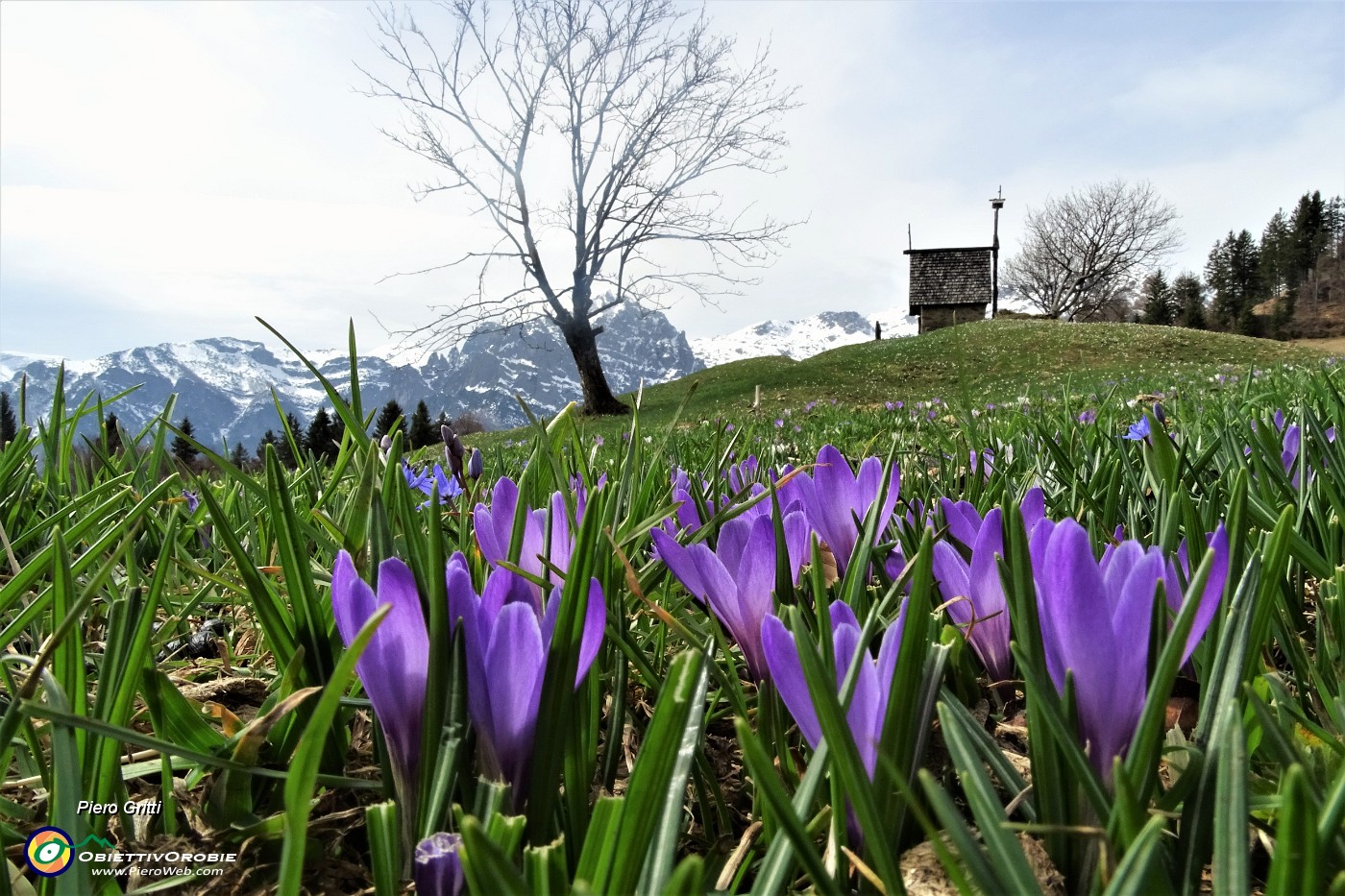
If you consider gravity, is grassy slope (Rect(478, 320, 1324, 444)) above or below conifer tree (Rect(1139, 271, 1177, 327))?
below

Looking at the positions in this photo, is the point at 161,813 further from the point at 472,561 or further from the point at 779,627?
the point at 779,627

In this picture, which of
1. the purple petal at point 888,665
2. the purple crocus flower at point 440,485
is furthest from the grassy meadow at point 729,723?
the purple crocus flower at point 440,485

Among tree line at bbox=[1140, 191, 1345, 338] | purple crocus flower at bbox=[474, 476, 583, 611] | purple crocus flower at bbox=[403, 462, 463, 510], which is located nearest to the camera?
purple crocus flower at bbox=[474, 476, 583, 611]

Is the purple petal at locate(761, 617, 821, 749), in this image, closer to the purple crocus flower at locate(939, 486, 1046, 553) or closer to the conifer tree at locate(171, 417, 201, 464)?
the purple crocus flower at locate(939, 486, 1046, 553)

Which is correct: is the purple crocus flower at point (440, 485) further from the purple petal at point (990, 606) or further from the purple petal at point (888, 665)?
the purple petal at point (888, 665)

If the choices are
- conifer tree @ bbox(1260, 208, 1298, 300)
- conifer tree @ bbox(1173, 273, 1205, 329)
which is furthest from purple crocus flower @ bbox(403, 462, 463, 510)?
conifer tree @ bbox(1260, 208, 1298, 300)

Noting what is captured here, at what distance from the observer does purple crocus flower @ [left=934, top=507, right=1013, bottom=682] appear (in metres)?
0.68

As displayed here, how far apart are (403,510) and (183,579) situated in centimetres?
99

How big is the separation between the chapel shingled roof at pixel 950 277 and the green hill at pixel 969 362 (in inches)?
666

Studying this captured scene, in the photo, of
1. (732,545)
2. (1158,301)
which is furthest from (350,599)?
(1158,301)

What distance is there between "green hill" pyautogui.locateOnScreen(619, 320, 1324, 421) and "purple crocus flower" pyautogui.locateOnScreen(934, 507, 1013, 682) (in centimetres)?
1726

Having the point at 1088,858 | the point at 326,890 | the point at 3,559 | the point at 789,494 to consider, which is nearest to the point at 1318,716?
the point at 1088,858

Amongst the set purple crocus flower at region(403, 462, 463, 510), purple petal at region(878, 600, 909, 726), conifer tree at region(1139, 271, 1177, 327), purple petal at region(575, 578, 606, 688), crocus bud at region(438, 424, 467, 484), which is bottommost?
purple crocus flower at region(403, 462, 463, 510)

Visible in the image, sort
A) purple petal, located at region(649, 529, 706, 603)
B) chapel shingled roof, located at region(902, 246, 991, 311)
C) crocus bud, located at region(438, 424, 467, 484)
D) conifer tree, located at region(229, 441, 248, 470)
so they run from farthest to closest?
chapel shingled roof, located at region(902, 246, 991, 311) < conifer tree, located at region(229, 441, 248, 470) < crocus bud, located at region(438, 424, 467, 484) < purple petal, located at region(649, 529, 706, 603)
